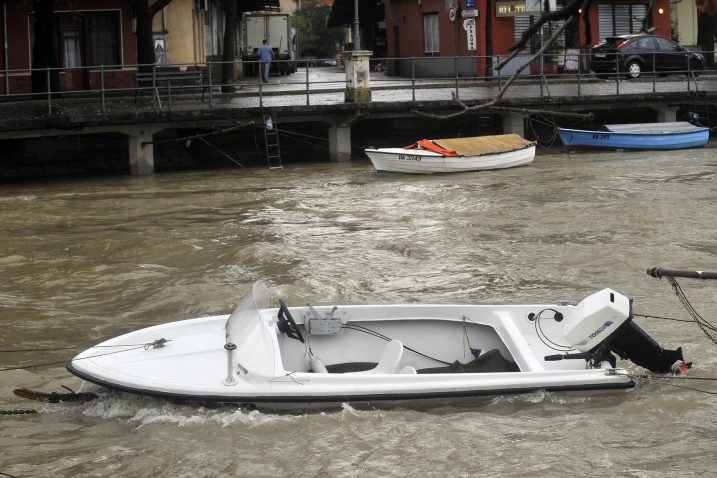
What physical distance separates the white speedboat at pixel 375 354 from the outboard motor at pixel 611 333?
1 centimetres

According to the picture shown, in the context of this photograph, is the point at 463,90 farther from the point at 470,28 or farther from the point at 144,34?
the point at 144,34

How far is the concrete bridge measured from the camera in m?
25.3

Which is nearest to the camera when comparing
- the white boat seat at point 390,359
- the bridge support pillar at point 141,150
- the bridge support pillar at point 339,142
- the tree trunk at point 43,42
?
the white boat seat at point 390,359

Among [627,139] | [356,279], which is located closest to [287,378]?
[356,279]

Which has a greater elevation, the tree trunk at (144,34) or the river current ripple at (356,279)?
the tree trunk at (144,34)

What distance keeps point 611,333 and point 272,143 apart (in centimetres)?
2152

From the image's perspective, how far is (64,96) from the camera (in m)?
30.9

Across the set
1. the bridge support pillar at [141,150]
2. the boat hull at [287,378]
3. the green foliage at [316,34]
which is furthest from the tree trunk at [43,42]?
the green foliage at [316,34]

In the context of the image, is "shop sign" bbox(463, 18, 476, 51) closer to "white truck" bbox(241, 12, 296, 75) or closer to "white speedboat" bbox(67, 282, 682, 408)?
"white truck" bbox(241, 12, 296, 75)

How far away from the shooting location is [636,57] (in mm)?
36031

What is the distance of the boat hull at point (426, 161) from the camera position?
25.6m

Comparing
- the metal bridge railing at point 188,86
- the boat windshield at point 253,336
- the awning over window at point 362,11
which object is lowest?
the boat windshield at point 253,336

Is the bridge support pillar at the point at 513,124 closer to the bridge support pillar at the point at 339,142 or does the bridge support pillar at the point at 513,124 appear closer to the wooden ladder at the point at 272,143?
the bridge support pillar at the point at 339,142

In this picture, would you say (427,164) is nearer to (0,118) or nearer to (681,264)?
(0,118)
